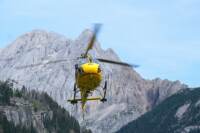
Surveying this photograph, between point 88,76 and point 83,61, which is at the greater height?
point 83,61

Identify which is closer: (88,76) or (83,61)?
(88,76)

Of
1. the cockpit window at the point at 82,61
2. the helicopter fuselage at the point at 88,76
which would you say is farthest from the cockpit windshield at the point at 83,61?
the helicopter fuselage at the point at 88,76

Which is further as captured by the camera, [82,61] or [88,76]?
[82,61]

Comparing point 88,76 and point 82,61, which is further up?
point 82,61

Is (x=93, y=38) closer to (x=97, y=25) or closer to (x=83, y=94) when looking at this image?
(x=97, y=25)

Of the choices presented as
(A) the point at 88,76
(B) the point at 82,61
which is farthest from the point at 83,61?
(A) the point at 88,76

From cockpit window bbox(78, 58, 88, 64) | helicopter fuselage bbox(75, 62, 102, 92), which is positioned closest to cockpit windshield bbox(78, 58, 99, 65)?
cockpit window bbox(78, 58, 88, 64)

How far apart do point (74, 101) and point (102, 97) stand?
10.6 ft

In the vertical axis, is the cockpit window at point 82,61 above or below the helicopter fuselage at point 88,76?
above

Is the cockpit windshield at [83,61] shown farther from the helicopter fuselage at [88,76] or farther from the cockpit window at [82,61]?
the helicopter fuselage at [88,76]

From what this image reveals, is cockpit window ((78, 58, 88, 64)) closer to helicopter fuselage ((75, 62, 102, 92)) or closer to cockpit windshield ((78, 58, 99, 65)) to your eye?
cockpit windshield ((78, 58, 99, 65))

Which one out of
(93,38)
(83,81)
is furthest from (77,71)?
(93,38)

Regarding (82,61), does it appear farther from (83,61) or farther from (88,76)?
(88,76)

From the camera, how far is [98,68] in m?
73.9
